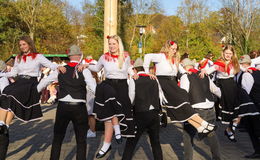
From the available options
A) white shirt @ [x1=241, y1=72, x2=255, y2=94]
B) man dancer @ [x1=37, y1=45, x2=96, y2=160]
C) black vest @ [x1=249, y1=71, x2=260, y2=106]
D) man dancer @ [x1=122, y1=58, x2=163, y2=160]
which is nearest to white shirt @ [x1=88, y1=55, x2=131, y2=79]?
man dancer @ [x1=122, y1=58, x2=163, y2=160]

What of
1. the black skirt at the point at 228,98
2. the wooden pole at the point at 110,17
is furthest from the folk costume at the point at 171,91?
the wooden pole at the point at 110,17

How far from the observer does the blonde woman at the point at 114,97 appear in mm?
5270

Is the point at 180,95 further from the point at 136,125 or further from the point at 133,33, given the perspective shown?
the point at 133,33

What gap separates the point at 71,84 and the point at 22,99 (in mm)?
1111

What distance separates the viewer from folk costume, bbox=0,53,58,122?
5156mm

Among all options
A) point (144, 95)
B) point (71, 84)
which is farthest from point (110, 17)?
point (71, 84)

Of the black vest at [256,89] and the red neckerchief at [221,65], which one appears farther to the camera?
the red neckerchief at [221,65]

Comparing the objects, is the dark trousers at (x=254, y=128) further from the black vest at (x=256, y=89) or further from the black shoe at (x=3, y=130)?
the black shoe at (x=3, y=130)

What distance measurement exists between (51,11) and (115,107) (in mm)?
36494

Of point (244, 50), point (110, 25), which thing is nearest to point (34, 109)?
point (110, 25)

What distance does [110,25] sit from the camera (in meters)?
9.51

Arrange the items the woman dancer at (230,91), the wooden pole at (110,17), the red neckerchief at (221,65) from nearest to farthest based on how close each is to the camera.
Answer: the woman dancer at (230,91) < the red neckerchief at (221,65) < the wooden pole at (110,17)

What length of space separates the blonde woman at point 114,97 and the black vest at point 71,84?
1.91 ft

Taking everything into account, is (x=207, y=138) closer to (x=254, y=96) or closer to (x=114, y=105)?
(x=114, y=105)
